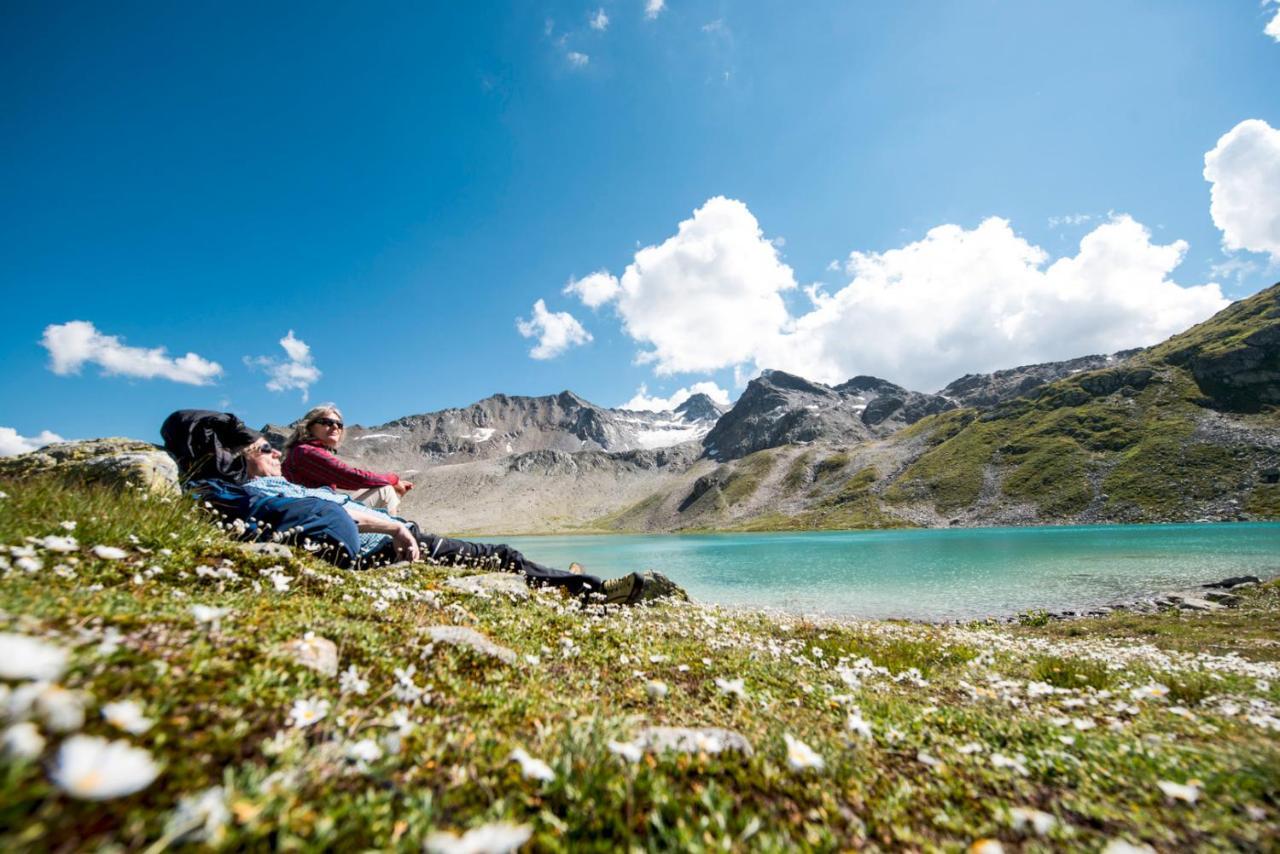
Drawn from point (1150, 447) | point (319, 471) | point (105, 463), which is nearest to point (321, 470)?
point (319, 471)

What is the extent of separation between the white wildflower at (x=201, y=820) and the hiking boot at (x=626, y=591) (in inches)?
414

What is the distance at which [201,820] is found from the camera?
5.25ft

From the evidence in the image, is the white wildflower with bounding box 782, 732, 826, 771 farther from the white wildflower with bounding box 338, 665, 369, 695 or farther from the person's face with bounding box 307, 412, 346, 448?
the person's face with bounding box 307, 412, 346, 448

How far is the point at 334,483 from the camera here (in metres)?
9.62

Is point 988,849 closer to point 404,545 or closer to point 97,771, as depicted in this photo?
point 97,771

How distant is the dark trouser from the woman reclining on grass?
1.62 meters

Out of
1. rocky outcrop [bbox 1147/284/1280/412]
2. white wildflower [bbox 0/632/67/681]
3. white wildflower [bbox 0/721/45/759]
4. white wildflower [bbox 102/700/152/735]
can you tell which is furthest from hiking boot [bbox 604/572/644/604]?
rocky outcrop [bbox 1147/284/1280/412]

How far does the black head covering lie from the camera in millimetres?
9281

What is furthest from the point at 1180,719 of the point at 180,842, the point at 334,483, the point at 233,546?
the point at 334,483

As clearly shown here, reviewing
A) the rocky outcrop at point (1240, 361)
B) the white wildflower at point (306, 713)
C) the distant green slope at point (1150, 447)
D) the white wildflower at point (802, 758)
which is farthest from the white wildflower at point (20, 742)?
the rocky outcrop at point (1240, 361)

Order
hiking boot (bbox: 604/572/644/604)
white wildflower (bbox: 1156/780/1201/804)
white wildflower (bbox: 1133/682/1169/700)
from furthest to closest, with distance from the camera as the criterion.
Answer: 1. hiking boot (bbox: 604/572/644/604)
2. white wildflower (bbox: 1133/682/1169/700)
3. white wildflower (bbox: 1156/780/1201/804)

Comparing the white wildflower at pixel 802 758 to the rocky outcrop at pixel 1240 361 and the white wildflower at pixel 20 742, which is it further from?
the rocky outcrop at pixel 1240 361

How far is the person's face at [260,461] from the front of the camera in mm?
9551

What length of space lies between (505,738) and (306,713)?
115cm
